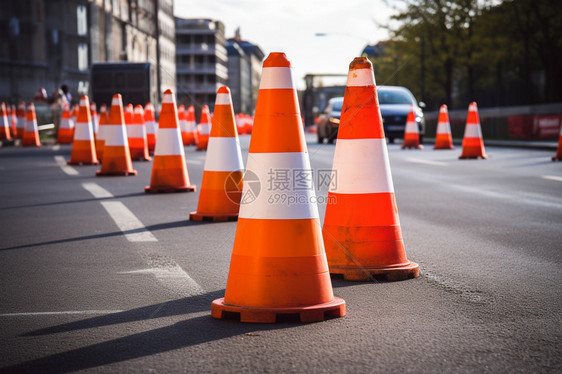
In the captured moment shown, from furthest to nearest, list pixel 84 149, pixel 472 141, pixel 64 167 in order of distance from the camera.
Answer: pixel 472 141 → pixel 84 149 → pixel 64 167

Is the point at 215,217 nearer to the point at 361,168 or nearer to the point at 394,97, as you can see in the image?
the point at 361,168

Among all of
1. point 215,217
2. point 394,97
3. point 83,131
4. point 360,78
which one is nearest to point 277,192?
point 360,78

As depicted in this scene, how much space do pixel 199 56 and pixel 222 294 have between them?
152269 millimetres

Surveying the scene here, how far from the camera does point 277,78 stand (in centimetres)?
464

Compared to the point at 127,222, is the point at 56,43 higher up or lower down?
higher up

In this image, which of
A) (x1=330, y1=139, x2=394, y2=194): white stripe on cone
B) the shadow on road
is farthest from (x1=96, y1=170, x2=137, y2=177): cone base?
the shadow on road

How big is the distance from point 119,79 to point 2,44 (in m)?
20.8

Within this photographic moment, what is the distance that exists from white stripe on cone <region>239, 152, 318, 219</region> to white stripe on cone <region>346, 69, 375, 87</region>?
3.76 feet

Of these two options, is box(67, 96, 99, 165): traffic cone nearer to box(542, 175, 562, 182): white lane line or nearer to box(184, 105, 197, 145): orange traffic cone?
box(542, 175, 562, 182): white lane line

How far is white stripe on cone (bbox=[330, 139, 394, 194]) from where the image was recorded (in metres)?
5.54

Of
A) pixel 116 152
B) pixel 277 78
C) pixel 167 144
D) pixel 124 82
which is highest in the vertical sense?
pixel 277 78

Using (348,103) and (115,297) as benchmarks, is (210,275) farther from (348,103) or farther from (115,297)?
(348,103)

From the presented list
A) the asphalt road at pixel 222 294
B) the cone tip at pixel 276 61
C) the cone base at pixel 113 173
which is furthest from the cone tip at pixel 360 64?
the cone base at pixel 113 173

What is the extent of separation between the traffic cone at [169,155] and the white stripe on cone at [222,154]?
229cm
